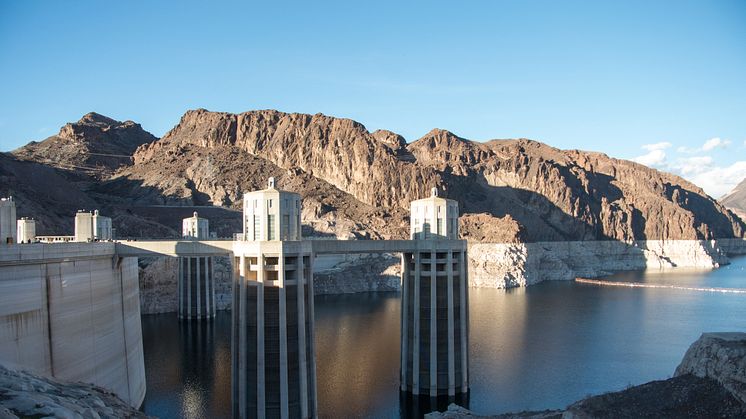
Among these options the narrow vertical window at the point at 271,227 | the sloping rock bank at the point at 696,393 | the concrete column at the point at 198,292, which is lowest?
the concrete column at the point at 198,292

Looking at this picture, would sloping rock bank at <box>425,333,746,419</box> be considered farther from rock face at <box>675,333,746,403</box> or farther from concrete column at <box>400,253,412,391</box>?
concrete column at <box>400,253,412,391</box>

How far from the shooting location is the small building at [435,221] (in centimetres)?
4359

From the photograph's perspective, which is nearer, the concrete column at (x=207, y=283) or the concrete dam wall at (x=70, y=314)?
the concrete dam wall at (x=70, y=314)

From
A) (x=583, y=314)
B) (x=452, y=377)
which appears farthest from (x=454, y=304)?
(x=583, y=314)

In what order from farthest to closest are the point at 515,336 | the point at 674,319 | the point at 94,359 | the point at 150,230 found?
the point at 150,230 → the point at 674,319 → the point at 515,336 → the point at 94,359

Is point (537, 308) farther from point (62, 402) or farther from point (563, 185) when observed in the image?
point (563, 185)

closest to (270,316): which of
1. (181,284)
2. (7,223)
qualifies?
(7,223)

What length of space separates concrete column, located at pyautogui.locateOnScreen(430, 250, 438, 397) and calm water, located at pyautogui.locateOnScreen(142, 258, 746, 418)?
2832 millimetres

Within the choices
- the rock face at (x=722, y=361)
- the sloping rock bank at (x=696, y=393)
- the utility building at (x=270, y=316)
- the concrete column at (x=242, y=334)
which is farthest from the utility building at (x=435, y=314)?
the rock face at (x=722, y=361)

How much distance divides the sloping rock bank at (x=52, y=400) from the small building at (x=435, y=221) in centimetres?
2398

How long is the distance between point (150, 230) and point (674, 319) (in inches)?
3543

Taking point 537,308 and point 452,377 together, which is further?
point 537,308

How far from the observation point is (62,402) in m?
19.2

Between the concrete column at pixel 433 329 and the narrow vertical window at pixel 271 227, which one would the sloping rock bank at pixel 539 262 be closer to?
the concrete column at pixel 433 329
